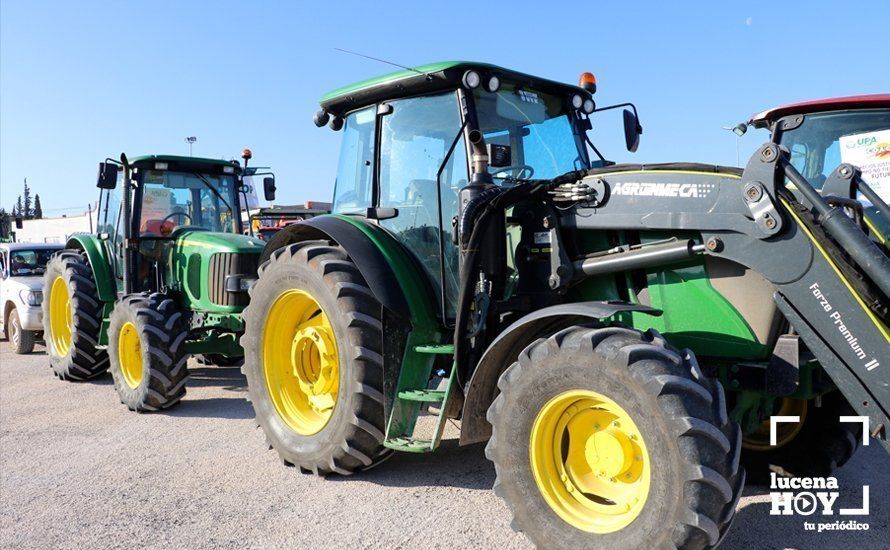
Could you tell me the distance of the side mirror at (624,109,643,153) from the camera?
4.95m

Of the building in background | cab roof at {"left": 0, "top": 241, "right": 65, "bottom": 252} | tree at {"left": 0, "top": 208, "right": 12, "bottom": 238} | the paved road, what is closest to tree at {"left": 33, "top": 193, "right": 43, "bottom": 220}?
the building in background

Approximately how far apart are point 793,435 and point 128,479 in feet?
13.7

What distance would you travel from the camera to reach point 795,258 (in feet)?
10.2

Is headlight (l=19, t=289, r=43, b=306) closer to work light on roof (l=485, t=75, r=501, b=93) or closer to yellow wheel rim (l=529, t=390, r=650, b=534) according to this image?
work light on roof (l=485, t=75, r=501, b=93)

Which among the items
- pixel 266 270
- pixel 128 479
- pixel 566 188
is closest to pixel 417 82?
pixel 566 188

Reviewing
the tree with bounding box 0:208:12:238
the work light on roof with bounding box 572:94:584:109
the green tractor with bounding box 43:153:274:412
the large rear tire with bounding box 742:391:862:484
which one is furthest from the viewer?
the tree with bounding box 0:208:12:238

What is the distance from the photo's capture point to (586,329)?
333cm

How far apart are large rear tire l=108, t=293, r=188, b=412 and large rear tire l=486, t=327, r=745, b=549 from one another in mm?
4200

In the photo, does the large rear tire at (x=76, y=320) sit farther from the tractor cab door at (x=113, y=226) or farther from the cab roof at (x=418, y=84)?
the cab roof at (x=418, y=84)

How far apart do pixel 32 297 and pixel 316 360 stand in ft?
25.6

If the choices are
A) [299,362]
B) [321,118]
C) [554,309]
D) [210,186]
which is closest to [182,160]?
[210,186]

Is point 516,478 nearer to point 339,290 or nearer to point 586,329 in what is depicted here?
point 586,329

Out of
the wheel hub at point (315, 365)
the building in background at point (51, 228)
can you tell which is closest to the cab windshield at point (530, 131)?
the wheel hub at point (315, 365)

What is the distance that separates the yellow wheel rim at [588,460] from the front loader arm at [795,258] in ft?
2.84
